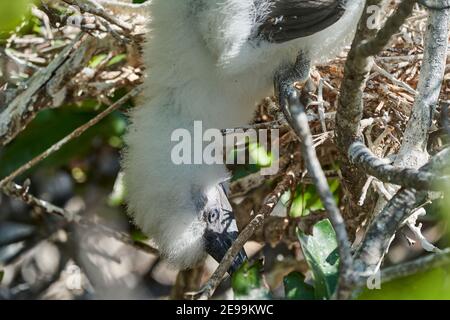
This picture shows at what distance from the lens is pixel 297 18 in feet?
5.37

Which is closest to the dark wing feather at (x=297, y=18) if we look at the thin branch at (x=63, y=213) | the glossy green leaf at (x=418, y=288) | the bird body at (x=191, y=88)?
the bird body at (x=191, y=88)

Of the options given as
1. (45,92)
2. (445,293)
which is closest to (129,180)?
(45,92)

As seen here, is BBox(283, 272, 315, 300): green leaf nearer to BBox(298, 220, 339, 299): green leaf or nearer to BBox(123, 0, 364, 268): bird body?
BBox(298, 220, 339, 299): green leaf

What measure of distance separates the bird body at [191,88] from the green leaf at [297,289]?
1.30 feet

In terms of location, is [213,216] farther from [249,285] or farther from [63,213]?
[63,213]

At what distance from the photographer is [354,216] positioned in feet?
6.02

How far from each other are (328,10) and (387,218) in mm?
529

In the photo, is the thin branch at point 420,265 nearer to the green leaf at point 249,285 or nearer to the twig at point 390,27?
the green leaf at point 249,285

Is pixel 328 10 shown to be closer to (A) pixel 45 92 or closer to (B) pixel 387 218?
(B) pixel 387 218

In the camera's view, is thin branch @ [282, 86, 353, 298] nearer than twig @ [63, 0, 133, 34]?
Yes

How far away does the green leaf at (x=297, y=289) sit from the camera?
1.31m

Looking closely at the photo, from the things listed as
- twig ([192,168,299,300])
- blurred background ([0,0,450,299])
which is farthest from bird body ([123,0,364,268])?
blurred background ([0,0,450,299])

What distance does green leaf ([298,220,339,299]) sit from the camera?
1.29 metres

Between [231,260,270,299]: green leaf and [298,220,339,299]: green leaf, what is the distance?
3.4 inches
